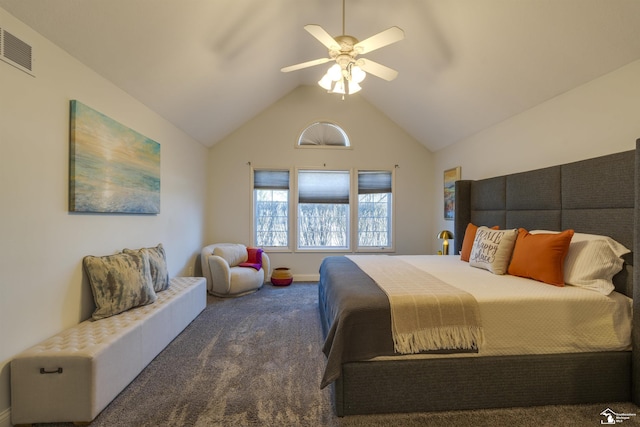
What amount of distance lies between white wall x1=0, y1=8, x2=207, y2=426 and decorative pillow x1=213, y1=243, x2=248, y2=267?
160 cm

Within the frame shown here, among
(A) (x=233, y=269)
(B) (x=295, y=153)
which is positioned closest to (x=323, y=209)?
(B) (x=295, y=153)

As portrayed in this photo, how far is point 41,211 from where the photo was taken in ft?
5.58

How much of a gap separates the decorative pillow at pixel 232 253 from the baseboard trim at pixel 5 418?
2529mm

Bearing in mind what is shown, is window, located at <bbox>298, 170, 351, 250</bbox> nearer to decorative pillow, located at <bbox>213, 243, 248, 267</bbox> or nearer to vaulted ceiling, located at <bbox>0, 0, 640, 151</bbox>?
decorative pillow, located at <bbox>213, 243, 248, 267</bbox>

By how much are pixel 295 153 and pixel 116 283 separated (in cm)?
333

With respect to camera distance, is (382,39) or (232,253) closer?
(382,39)

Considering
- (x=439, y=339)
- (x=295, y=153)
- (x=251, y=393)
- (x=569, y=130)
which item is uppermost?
(x=295, y=153)

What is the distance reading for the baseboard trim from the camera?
57.7 inches

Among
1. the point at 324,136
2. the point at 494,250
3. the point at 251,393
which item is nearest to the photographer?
the point at 251,393

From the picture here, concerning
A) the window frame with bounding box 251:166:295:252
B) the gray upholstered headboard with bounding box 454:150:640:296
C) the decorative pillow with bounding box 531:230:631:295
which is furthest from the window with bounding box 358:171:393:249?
the decorative pillow with bounding box 531:230:631:295

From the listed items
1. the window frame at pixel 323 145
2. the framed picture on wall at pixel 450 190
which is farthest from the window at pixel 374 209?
the framed picture on wall at pixel 450 190

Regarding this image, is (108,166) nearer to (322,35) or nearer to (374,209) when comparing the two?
(322,35)

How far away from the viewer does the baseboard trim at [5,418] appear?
1.46 metres

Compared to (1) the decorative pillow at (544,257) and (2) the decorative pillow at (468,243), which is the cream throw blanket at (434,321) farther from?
(2) the decorative pillow at (468,243)
